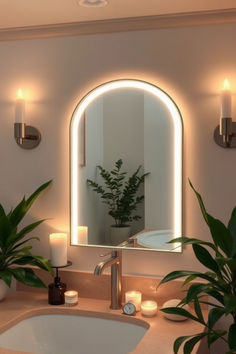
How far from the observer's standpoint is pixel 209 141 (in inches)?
64.9

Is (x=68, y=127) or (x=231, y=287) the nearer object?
(x=231, y=287)

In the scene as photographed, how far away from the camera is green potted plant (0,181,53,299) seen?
1703 mm

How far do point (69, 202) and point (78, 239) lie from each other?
0.52 ft

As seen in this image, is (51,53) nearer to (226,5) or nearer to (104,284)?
(226,5)

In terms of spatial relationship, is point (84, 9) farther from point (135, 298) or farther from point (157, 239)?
point (135, 298)

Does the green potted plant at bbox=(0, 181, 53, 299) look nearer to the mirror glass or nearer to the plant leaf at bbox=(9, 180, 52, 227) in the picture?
the plant leaf at bbox=(9, 180, 52, 227)

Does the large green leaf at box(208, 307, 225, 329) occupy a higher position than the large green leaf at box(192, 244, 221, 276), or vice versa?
the large green leaf at box(192, 244, 221, 276)

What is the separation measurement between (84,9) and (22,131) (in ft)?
1.80

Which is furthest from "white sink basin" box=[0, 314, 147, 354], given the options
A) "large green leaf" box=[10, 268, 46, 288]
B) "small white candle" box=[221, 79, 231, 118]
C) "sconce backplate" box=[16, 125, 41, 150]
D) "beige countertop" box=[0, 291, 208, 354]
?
"small white candle" box=[221, 79, 231, 118]

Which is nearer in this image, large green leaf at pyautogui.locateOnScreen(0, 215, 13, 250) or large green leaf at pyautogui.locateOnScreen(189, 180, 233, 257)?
large green leaf at pyautogui.locateOnScreen(189, 180, 233, 257)

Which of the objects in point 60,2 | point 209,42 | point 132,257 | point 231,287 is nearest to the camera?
point 231,287

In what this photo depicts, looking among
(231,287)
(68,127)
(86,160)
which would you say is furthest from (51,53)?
(231,287)

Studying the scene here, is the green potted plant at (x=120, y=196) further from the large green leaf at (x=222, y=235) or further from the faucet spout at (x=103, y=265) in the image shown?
the large green leaf at (x=222, y=235)

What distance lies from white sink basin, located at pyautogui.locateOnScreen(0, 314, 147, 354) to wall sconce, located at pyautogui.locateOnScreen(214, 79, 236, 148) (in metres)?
0.73
